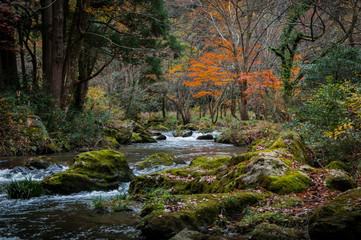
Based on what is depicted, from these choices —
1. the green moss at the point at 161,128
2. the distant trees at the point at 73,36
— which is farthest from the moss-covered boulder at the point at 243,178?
the green moss at the point at 161,128

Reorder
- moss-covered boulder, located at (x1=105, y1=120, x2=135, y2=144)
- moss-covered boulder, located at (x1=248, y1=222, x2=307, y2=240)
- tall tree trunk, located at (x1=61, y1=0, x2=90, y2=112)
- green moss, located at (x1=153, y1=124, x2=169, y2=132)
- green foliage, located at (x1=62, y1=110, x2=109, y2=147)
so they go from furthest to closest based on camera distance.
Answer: green moss, located at (x1=153, y1=124, x2=169, y2=132), moss-covered boulder, located at (x1=105, y1=120, x2=135, y2=144), green foliage, located at (x1=62, y1=110, x2=109, y2=147), tall tree trunk, located at (x1=61, y1=0, x2=90, y2=112), moss-covered boulder, located at (x1=248, y1=222, x2=307, y2=240)

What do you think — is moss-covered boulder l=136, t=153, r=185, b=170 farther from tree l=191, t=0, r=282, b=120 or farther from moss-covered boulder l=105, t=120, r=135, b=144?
tree l=191, t=0, r=282, b=120

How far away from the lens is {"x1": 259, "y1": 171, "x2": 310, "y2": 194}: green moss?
4184 mm

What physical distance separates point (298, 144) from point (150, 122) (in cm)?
2303

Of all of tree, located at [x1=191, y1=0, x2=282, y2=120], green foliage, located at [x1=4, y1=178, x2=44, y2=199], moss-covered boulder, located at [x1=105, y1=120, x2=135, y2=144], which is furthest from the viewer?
moss-covered boulder, located at [x1=105, y1=120, x2=135, y2=144]

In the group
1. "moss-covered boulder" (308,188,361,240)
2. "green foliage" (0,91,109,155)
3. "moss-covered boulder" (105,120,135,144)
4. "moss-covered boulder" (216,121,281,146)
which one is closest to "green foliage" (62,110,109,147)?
"green foliage" (0,91,109,155)

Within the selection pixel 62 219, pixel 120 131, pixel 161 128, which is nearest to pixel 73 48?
pixel 120 131

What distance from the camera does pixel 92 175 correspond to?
6.64 metres

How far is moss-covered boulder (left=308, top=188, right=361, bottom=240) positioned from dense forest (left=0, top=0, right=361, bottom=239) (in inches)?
0.6

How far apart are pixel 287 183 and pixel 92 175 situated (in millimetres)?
4867

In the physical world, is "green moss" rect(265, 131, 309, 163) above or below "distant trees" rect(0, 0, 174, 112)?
below

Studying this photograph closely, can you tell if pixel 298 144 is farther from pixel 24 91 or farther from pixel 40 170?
pixel 24 91

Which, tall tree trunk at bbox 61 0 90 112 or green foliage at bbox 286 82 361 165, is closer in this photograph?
green foliage at bbox 286 82 361 165

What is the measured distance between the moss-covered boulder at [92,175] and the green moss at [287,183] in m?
4.16
